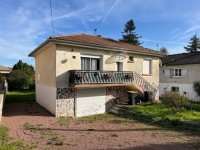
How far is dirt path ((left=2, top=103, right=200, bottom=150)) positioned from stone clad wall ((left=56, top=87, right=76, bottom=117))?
1157 millimetres

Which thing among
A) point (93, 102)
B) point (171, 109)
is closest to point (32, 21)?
point (93, 102)

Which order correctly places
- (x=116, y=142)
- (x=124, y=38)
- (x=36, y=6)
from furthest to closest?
(x=124, y=38) → (x=36, y=6) → (x=116, y=142)

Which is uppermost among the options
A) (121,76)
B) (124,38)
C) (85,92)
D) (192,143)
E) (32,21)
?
(124,38)

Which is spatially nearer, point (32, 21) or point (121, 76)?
point (32, 21)

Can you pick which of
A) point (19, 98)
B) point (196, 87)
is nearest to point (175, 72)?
point (196, 87)

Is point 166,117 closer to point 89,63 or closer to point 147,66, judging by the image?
point 89,63

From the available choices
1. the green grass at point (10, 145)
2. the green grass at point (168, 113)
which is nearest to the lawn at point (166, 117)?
the green grass at point (168, 113)

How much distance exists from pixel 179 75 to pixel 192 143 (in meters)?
19.6

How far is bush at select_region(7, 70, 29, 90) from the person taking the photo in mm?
26938

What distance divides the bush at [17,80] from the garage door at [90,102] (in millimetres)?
18824

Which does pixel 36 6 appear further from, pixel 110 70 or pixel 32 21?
pixel 110 70

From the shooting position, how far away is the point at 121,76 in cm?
1334

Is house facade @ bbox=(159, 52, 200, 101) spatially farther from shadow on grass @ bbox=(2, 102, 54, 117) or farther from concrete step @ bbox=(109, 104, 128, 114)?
shadow on grass @ bbox=(2, 102, 54, 117)

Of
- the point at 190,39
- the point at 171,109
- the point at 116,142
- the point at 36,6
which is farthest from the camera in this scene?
the point at 190,39
